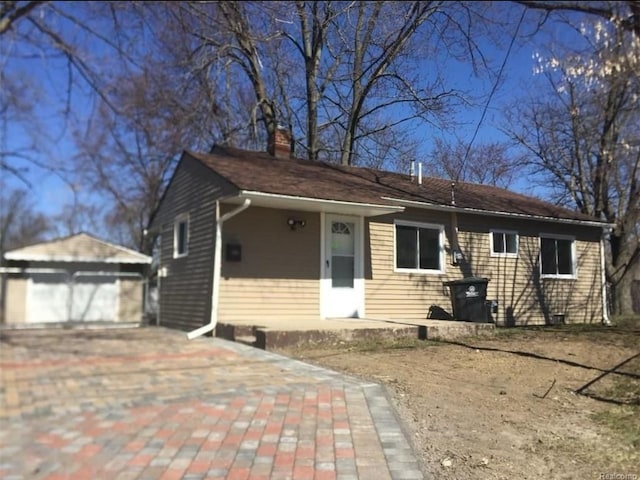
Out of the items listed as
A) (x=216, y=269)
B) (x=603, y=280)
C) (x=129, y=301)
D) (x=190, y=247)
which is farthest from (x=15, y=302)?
(x=603, y=280)

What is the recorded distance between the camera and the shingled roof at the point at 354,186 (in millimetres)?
7133

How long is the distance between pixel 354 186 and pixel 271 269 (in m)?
3.20

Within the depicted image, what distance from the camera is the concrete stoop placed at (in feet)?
28.2

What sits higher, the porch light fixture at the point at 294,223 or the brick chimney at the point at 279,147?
the brick chimney at the point at 279,147

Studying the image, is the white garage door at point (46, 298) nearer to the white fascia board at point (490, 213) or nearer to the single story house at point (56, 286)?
the single story house at point (56, 286)

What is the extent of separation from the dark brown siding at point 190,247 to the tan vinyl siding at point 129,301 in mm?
2412

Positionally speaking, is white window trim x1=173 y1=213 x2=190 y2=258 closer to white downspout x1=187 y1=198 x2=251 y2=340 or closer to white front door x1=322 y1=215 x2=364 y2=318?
white downspout x1=187 y1=198 x2=251 y2=340

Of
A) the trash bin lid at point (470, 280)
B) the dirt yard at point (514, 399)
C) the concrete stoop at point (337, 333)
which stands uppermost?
the trash bin lid at point (470, 280)

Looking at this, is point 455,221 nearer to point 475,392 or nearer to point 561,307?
point 561,307

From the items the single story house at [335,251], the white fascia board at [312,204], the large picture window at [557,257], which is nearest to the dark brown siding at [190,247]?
the single story house at [335,251]

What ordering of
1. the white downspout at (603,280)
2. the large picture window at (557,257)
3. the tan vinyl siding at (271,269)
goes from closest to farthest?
1. the tan vinyl siding at (271,269)
2. the large picture window at (557,257)
3. the white downspout at (603,280)

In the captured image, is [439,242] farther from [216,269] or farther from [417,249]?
[216,269]

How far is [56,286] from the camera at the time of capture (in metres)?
5.16

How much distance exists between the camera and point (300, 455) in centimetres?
390
